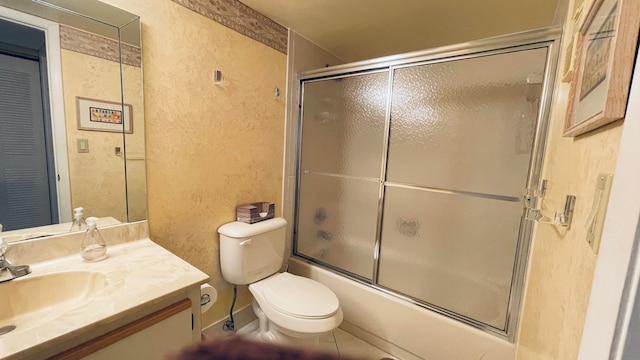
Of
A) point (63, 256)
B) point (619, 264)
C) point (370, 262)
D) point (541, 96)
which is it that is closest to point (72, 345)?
point (63, 256)

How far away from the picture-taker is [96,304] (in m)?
0.72

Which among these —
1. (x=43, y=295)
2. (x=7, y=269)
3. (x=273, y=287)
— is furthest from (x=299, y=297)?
(x=7, y=269)

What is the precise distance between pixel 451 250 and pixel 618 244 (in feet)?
4.13

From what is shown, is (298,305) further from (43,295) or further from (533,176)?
(533,176)

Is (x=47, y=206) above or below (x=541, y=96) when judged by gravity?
below

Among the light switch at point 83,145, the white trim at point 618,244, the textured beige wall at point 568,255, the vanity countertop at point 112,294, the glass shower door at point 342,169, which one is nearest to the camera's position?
the white trim at point 618,244

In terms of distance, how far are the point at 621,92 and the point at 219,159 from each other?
5.00 feet

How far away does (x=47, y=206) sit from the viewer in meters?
0.99

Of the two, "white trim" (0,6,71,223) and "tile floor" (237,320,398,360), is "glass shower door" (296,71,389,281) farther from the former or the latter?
"white trim" (0,6,71,223)

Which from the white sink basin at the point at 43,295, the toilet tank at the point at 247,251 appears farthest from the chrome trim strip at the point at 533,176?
the white sink basin at the point at 43,295

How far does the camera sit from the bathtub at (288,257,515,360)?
1303 mm

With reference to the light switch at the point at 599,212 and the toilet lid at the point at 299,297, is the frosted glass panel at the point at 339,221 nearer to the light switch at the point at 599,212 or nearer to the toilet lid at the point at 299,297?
the toilet lid at the point at 299,297

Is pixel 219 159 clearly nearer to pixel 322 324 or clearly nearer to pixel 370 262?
pixel 322 324

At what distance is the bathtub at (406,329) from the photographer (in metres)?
1.30
